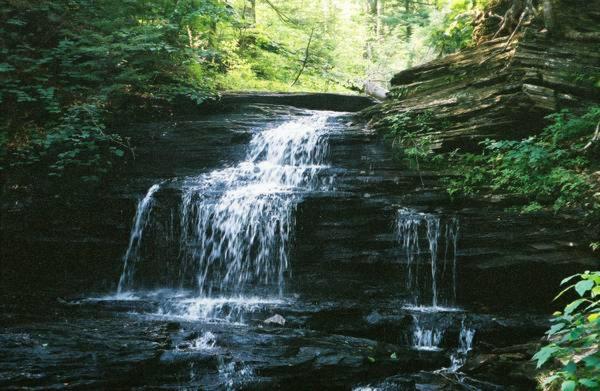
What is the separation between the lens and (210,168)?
10.5m

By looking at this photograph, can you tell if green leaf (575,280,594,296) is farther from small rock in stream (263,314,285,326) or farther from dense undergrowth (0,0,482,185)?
dense undergrowth (0,0,482,185)

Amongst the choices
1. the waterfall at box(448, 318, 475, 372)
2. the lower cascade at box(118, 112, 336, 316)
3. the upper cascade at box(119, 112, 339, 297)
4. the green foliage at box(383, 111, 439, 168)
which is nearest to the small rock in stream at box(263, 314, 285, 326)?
the lower cascade at box(118, 112, 336, 316)

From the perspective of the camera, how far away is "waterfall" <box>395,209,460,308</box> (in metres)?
7.81

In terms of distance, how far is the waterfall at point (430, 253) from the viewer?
7.81m

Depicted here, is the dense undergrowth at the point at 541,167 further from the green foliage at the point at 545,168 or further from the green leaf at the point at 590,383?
the green leaf at the point at 590,383

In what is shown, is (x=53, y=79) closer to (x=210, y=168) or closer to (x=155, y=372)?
(x=210, y=168)

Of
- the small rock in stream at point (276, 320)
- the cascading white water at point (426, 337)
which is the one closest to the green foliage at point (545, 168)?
the cascading white water at point (426, 337)

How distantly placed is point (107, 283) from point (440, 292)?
19.8ft

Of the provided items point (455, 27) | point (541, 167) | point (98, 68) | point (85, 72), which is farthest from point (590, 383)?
point (85, 72)

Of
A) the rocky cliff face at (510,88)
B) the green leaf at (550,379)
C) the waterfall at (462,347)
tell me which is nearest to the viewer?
the green leaf at (550,379)

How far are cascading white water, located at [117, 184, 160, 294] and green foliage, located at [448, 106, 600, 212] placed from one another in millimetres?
5594

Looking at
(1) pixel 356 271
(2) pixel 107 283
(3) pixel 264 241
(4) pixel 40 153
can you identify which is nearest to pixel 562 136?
(1) pixel 356 271

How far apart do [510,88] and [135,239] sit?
756cm

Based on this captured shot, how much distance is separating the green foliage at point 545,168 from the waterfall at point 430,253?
2.44ft
